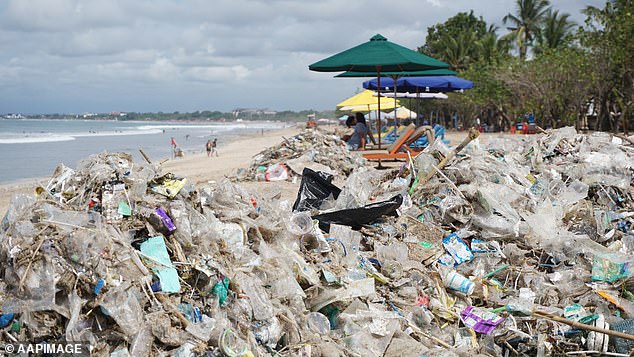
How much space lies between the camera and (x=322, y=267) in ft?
12.7

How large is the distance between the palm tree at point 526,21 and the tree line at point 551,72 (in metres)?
0.06

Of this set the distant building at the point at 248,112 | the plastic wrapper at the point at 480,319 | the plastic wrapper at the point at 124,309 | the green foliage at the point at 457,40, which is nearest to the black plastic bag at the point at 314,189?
the plastic wrapper at the point at 480,319

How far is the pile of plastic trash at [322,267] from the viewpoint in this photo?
2838 millimetres

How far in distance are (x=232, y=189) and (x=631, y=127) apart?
22941 millimetres

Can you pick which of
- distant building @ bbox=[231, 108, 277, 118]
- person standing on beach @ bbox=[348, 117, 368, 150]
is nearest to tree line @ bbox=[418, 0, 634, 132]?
person standing on beach @ bbox=[348, 117, 368, 150]

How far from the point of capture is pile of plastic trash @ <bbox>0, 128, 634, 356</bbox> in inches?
112

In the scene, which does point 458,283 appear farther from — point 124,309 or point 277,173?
point 277,173

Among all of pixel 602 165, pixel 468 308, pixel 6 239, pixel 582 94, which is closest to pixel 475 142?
pixel 602 165

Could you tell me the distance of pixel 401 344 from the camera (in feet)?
11.2

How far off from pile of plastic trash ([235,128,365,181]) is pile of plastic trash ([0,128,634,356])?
→ 310cm

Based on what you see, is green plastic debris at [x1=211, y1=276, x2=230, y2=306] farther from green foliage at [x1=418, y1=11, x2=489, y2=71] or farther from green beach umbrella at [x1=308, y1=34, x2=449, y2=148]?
green foliage at [x1=418, y1=11, x2=489, y2=71]

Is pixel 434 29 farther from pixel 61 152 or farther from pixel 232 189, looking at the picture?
pixel 232 189

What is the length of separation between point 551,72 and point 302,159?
18.4 metres

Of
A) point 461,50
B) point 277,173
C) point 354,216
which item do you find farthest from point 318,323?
point 461,50
